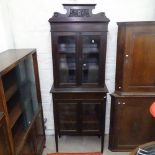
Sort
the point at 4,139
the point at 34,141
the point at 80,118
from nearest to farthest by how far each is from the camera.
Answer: the point at 4,139
the point at 34,141
the point at 80,118

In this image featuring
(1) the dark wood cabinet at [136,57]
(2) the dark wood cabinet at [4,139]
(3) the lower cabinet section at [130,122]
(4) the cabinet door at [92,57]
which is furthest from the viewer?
(3) the lower cabinet section at [130,122]

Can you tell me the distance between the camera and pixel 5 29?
220 centimetres

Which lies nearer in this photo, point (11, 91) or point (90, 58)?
point (11, 91)

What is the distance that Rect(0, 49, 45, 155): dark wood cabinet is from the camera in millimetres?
1678

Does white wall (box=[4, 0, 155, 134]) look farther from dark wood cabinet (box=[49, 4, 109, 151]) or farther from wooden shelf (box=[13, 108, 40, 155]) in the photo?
wooden shelf (box=[13, 108, 40, 155])

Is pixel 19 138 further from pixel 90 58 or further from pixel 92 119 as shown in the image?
pixel 90 58

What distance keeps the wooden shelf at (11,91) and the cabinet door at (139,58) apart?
48.5 inches

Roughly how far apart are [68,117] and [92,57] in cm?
87

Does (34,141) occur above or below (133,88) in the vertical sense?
below

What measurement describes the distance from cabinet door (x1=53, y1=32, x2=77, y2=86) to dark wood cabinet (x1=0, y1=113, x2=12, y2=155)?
91 cm

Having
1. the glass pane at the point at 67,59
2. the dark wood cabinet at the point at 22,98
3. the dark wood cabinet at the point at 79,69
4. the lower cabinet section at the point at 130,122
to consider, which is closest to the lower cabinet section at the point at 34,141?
the dark wood cabinet at the point at 22,98

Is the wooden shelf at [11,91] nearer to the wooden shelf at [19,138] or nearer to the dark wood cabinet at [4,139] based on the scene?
the dark wood cabinet at [4,139]

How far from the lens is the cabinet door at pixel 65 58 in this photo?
6.85ft

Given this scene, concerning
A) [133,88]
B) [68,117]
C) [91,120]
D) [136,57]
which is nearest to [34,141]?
[68,117]
